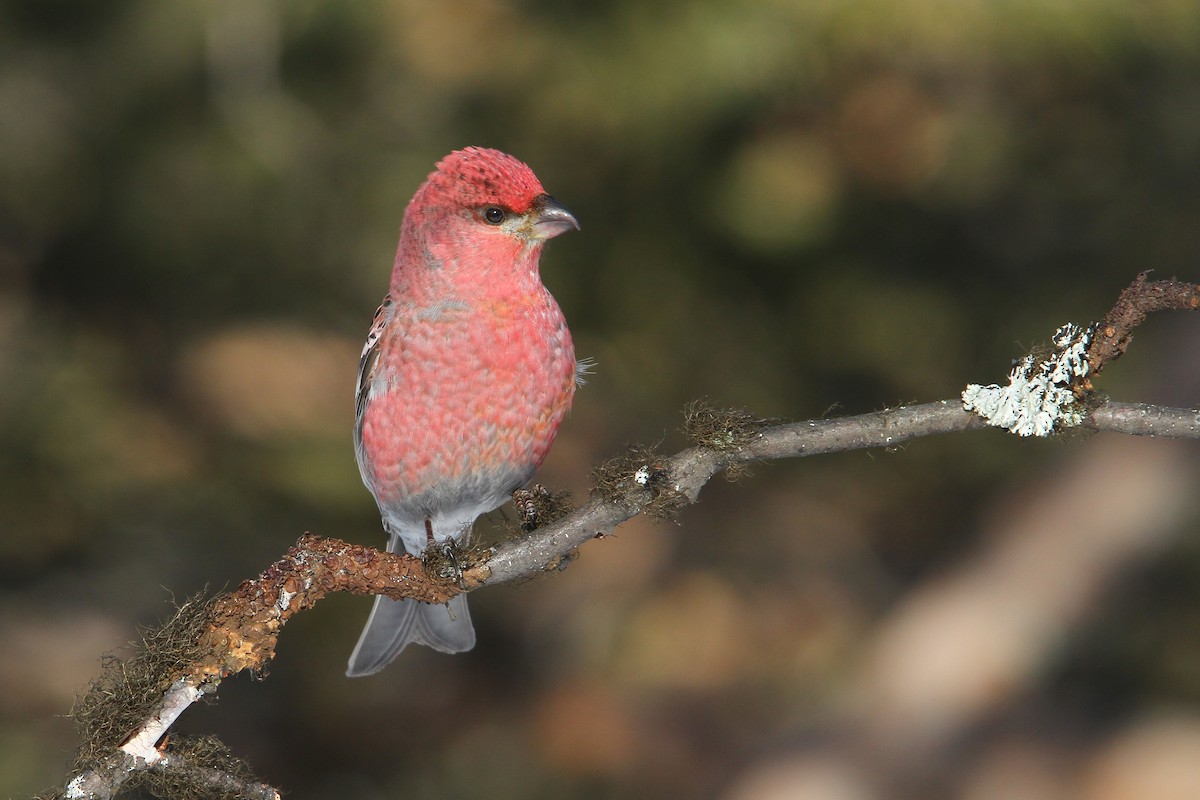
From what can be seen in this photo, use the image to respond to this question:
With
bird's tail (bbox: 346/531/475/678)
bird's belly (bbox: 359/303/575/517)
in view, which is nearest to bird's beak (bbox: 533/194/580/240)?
bird's belly (bbox: 359/303/575/517)

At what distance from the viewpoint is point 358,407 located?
279 centimetres

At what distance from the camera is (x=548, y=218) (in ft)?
8.07

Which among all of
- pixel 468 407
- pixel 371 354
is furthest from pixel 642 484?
pixel 371 354

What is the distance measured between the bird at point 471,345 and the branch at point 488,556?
0.46 meters

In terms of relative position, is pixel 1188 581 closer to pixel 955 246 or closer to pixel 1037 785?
pixel 1037 785

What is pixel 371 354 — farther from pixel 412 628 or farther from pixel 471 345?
pixel 412 628

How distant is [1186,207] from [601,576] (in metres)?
3.23

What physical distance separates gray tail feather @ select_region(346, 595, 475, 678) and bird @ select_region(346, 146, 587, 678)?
20cm

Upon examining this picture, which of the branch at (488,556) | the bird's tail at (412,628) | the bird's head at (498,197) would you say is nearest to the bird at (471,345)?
the bird's head at (498,197)

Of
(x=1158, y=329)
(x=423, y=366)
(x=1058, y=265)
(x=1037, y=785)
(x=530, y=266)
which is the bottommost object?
(x=423, y=366)

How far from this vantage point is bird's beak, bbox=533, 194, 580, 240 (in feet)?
7.99

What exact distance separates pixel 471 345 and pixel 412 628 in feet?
2.66

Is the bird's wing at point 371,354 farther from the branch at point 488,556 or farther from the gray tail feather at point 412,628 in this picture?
the branch at point 488,556

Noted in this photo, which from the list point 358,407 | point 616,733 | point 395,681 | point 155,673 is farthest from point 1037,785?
point 155,673
